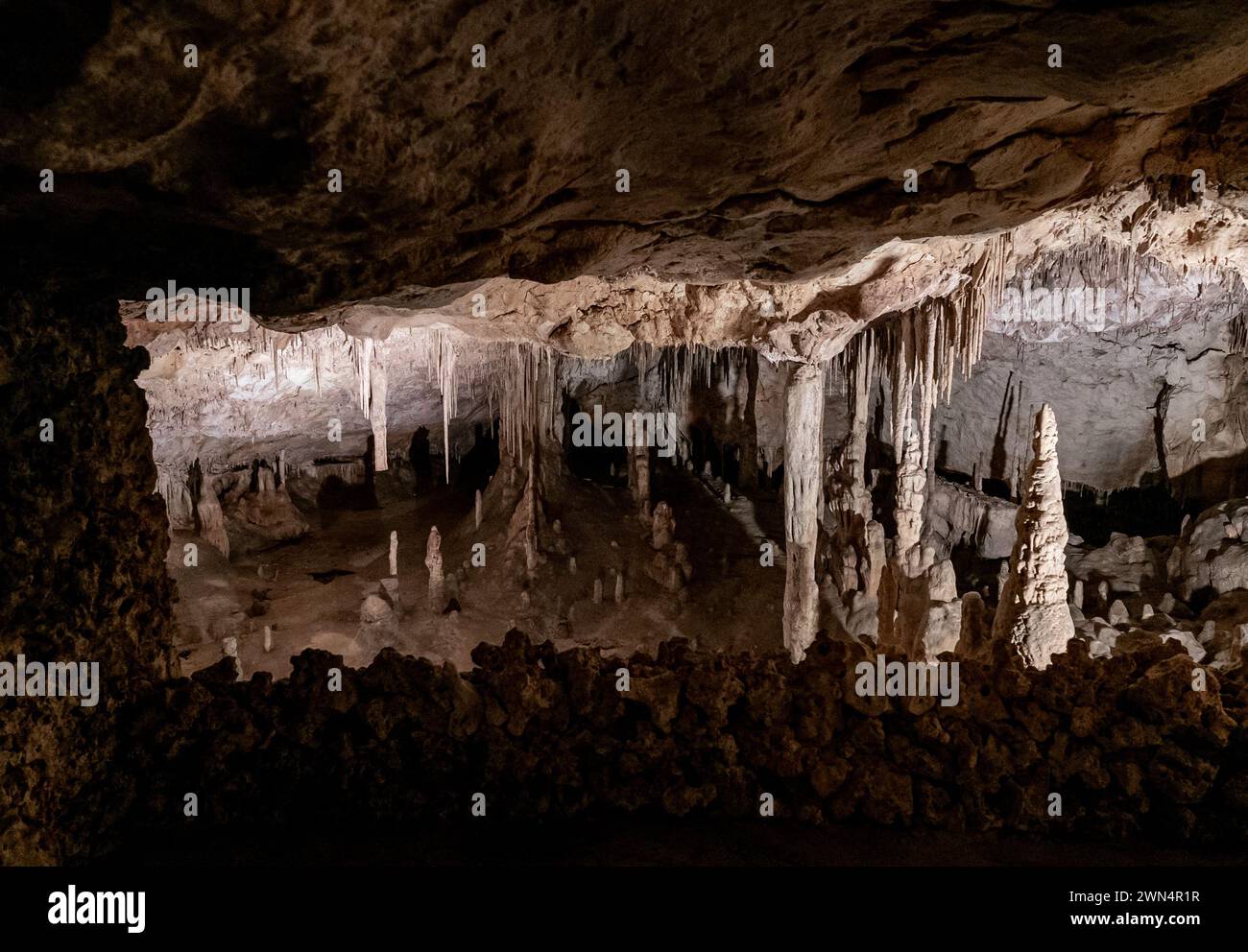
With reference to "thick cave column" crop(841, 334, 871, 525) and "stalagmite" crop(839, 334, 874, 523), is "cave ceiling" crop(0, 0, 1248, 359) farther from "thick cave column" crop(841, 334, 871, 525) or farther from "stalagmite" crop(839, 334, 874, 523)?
"thick cave column" crop(841, 334, 871, 525)

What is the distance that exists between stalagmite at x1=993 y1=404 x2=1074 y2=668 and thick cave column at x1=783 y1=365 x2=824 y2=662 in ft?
11.8

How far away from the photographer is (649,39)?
6.82ft

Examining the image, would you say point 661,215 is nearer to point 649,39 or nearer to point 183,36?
point 649,39

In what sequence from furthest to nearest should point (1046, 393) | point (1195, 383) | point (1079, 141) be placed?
point (1046, 393), point (1195, 383), point (1079, 141)

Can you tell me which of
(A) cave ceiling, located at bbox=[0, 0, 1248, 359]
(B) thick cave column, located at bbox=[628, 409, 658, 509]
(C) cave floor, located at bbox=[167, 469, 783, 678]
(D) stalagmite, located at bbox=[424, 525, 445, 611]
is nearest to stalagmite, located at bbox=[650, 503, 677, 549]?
(C) cave floor, located at bbox=[167, 469, 783, 678]

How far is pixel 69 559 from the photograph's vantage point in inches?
116

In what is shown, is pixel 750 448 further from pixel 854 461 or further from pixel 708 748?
pixel 708 748

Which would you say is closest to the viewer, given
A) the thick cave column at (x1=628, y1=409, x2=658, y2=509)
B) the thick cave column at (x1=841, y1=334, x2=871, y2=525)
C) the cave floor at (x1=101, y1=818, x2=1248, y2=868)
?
the cave floor at (x1=101, y1=818, x2=1248, y2=868)

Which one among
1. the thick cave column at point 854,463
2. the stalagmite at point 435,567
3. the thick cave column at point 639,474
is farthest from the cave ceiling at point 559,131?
the thick cave column at point 639,474

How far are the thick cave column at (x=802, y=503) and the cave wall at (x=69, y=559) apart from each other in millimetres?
7601

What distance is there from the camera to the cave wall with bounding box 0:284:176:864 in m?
2.67

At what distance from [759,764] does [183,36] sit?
3.05 m

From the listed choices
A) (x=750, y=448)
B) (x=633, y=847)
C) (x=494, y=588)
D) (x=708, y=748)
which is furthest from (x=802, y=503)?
(x=633, y=847)
